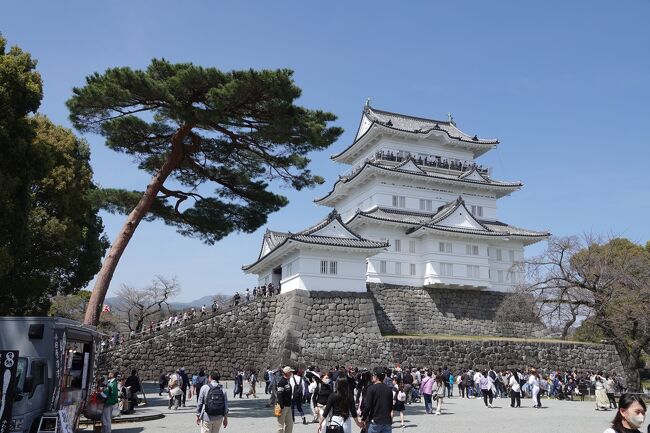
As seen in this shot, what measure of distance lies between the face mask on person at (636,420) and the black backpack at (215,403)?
254 inches

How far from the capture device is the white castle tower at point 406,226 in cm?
3061

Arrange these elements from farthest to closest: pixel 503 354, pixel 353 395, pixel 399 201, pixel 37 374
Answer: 1. pixel 399 201
2. pixel 503 354
3. pixel 37 374
4. pixel 353 395

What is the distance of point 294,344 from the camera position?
2731 centimetres

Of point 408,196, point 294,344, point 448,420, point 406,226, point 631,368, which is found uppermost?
point 408,196

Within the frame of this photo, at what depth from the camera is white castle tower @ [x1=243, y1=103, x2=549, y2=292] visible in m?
30.6

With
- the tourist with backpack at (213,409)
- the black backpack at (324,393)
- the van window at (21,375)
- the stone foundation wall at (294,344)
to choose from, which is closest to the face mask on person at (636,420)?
the tourist with backpack at (213,409)

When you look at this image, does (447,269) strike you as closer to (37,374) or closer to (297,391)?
(297,391)

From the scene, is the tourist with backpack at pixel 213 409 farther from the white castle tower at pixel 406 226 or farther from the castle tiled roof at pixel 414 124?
the castle tiled roof at pixel 414 124

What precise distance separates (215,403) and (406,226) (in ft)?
96.5

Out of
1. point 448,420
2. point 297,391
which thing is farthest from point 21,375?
point 448,420

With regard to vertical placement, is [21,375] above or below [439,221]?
below

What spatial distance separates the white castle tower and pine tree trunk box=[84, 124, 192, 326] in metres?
10.9

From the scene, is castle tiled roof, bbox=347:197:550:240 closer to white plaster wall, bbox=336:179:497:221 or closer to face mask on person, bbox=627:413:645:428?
white plaster wall, bbox=336:179:497:221

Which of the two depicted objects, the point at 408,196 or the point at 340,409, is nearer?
the point at 340,409
